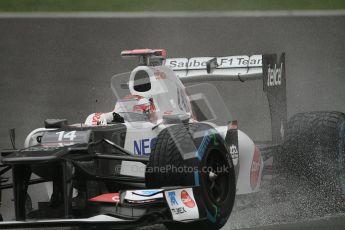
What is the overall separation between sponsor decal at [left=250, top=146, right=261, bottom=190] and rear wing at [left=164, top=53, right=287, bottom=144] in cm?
80

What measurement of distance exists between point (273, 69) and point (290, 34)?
5.85 metres

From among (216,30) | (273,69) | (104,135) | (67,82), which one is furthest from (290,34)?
(104,135)

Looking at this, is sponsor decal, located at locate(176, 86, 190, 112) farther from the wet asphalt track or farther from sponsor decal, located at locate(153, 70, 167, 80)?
the wet asphalt track

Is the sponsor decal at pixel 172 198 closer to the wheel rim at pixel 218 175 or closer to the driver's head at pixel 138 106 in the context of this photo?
the wheel rim at pixel 218 175

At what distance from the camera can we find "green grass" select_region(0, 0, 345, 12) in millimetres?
17062

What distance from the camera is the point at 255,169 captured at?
32.5 feet

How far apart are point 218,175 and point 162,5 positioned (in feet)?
30.4

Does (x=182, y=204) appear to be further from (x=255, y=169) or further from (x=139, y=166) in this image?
(x=255, y=169)

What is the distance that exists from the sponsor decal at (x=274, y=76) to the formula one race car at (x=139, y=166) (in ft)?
3.78

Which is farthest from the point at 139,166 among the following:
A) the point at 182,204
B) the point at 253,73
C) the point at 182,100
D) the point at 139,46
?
the point at 139,46

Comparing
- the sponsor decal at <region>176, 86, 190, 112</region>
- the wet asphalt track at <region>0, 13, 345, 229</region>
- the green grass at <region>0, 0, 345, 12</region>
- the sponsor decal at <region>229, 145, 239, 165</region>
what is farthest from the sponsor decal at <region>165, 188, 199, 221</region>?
the green grass at <region>0, 0, 345, 12</region>

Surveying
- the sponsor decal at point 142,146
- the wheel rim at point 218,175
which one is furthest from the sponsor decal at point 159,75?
the wheel rim at point 218,175

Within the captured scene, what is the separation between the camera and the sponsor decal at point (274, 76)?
10.7m

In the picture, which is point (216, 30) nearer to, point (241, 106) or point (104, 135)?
point (241, 106)
